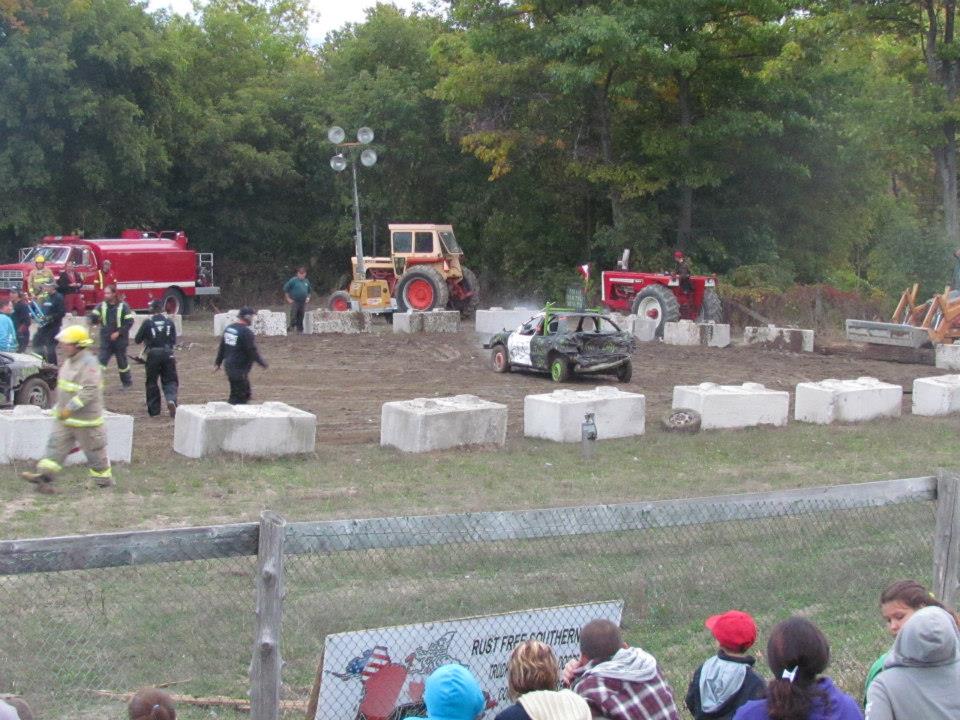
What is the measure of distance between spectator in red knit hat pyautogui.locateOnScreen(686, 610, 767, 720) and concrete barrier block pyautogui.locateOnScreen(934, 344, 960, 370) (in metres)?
20.9

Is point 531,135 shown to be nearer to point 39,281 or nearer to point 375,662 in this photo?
point 39,281

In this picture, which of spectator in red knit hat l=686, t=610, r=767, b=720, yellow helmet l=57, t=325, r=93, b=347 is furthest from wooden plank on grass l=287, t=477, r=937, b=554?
yellow helmet l=57, t=325, r=93, b=347

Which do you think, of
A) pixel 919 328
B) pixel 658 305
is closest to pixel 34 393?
pixel 658 305

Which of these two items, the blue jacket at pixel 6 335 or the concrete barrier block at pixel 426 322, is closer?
the blue jacket at pixel 6 335

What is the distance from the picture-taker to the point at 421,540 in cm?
540

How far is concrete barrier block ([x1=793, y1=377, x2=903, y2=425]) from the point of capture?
17.0m

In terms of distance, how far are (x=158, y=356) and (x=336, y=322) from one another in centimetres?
1380

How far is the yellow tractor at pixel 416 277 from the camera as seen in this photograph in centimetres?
3250

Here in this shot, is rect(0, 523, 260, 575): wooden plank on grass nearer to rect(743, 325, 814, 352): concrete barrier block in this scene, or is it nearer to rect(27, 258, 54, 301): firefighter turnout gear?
rect(743, 325, 814, 352): concrete barrier block

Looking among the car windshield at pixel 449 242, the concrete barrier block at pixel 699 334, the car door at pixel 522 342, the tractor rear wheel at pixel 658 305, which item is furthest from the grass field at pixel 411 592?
the car windshield at pixel 449 242

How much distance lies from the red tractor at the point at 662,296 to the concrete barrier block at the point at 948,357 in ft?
20.1

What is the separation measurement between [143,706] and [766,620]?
4.12m

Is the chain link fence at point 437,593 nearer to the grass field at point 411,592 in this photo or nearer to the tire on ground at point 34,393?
the grass field at point 411,592

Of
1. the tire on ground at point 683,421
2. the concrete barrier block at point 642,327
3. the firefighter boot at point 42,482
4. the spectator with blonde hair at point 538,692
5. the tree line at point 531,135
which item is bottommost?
the tire on ground at point 683,421
